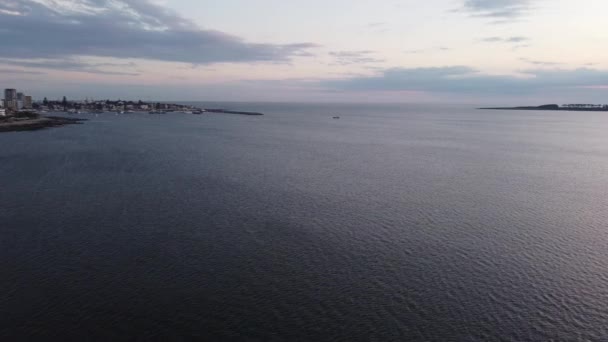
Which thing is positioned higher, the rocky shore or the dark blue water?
the rocky shore

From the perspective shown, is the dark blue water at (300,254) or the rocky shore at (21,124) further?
the rocky shore at (21,124)

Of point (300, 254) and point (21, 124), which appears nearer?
point (300, 254)

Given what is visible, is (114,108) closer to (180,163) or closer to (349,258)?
(180,163)

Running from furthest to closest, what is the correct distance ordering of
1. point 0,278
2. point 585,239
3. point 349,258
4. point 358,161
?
1. point 358,161
2. point 585,239
3. point 349,258
4. point 0,278

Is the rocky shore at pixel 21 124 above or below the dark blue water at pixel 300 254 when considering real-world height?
above

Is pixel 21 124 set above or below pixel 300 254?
above

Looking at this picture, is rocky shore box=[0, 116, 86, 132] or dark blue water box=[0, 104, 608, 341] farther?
rocky shore box=[0, 116, 86, 132]

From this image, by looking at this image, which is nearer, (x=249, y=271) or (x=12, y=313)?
(x=12, y=313)

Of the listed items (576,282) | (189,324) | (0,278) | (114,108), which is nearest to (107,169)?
(0,278)
